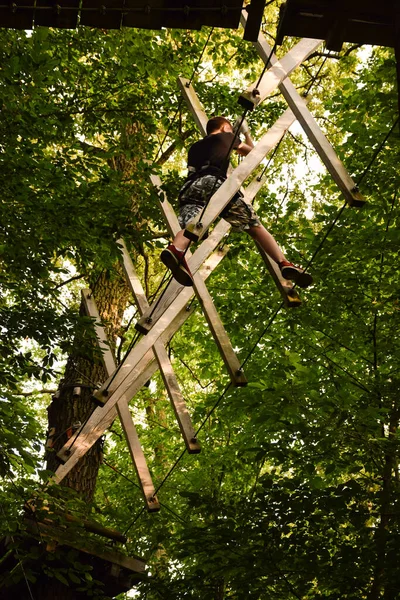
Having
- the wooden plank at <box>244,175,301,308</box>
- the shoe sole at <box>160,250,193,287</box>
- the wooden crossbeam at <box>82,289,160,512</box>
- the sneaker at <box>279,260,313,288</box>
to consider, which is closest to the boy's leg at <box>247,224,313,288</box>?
the sneaker at <box>279,260,313,288</box>

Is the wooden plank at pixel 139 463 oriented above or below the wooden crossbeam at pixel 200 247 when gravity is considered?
below

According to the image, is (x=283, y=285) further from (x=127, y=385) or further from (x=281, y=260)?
(x=127, y=385)

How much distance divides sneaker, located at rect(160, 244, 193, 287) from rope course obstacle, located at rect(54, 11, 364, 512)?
0.19 m

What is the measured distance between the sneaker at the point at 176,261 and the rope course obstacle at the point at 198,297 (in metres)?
0.19

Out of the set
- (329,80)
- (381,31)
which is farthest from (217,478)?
(381,31)

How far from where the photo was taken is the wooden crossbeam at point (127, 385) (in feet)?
19.8

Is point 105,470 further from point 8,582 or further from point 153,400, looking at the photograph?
point 8,582

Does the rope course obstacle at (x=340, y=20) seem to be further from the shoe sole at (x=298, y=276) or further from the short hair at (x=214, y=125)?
the short hair at (x=214, y=125)

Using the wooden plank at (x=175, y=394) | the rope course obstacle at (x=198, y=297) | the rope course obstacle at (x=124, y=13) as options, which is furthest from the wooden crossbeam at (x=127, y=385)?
the rope course obstacle at (x=124, y=13)

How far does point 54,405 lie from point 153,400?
20.0 feet

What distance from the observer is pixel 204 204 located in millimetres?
5543

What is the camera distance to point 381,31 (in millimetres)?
3699

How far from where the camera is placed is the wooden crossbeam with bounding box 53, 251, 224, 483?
602cm

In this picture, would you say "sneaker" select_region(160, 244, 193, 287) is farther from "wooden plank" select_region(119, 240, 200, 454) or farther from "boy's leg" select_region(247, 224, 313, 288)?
"wooden plank" select_region(119, 240, 200, 454)
